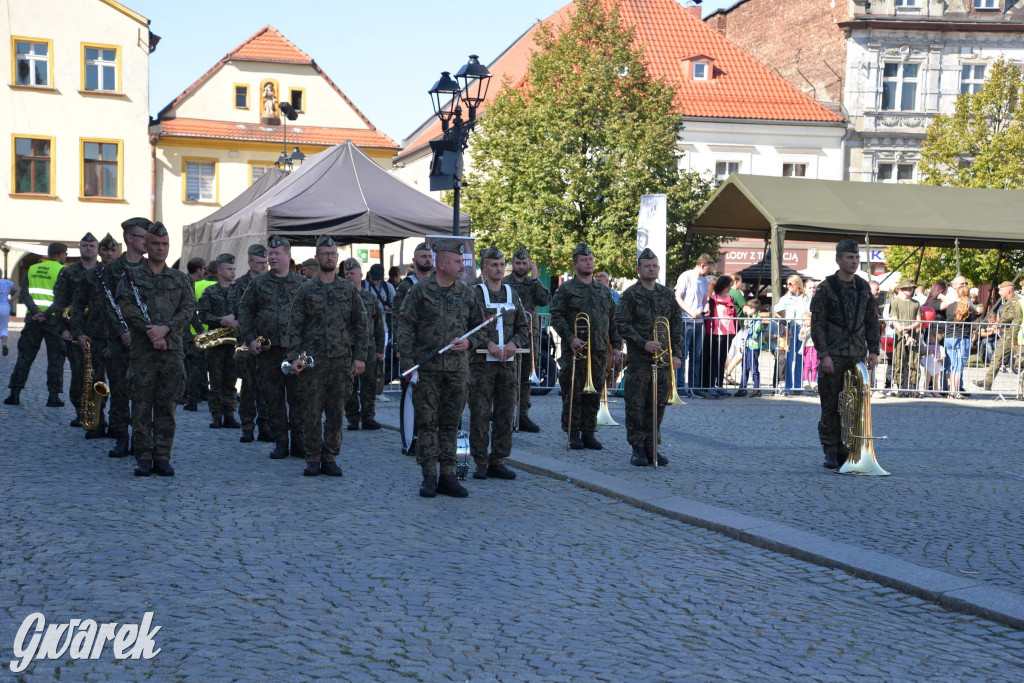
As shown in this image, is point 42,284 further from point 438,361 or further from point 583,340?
point 438,361

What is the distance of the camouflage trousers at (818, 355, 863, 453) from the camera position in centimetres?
1011

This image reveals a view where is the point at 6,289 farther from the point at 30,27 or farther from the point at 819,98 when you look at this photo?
the point at 819,98

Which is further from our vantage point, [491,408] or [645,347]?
[645,347]

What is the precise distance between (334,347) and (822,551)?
448 centimetres

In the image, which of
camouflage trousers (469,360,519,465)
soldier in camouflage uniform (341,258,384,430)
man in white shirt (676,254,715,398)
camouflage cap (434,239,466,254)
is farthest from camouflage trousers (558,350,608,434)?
man in white shirt (676,254,715,398)

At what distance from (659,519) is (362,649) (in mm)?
3546

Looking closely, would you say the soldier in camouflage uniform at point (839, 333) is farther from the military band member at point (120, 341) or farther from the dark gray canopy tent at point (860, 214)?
Answer: the dark gray canopy tent at point (860, 214)

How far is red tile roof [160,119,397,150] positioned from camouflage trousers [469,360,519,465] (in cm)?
3837

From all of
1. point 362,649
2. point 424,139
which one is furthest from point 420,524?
point 424,139

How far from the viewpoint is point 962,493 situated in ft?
29.1

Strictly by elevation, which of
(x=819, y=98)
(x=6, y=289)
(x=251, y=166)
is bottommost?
(x=6, y=289)

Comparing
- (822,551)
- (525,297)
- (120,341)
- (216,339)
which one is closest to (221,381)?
(216,339)

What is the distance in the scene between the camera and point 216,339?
12.4 meters

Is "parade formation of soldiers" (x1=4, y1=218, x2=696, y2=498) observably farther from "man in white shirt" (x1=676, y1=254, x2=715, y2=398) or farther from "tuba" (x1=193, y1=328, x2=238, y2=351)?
"man in white shirt" (x1=676, y1=254, x2=715, y2=398)
